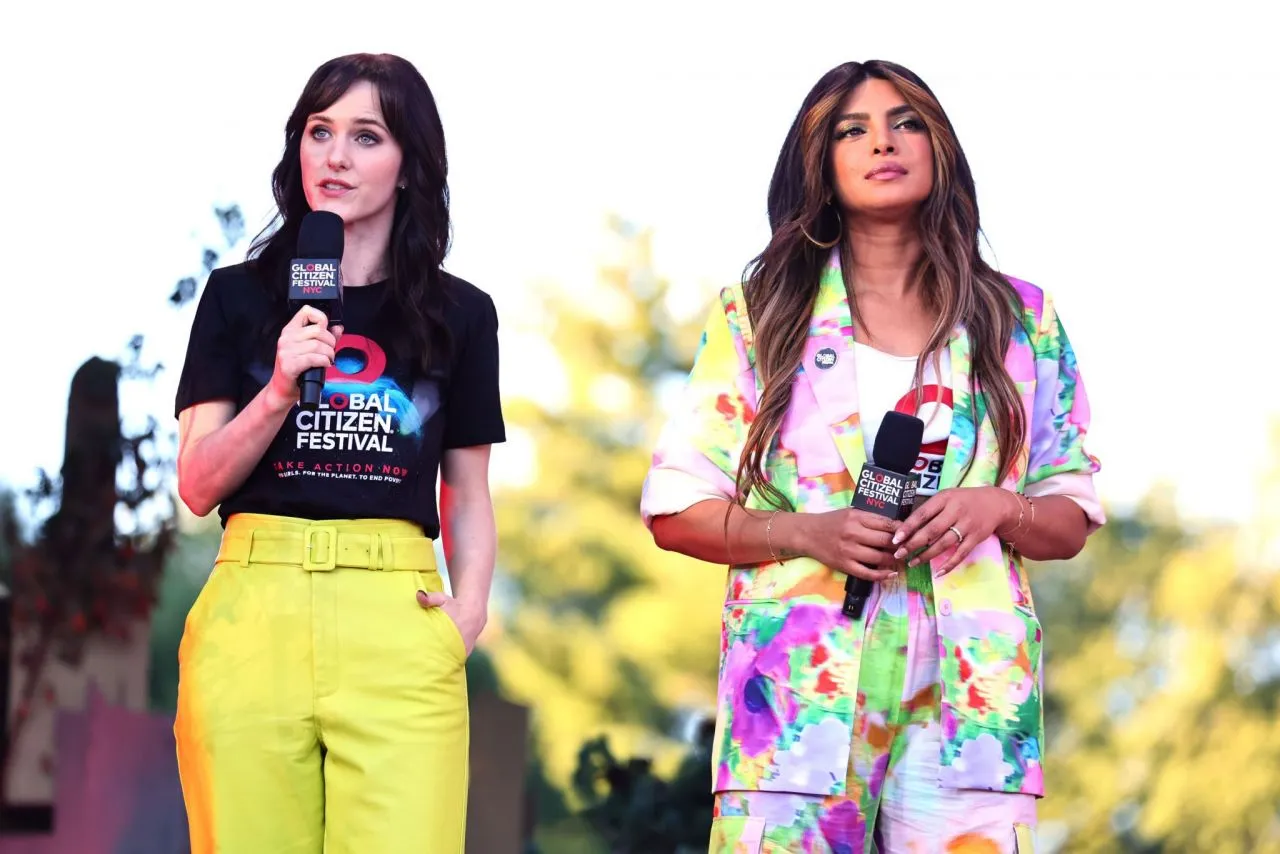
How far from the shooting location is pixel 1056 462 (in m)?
2.81

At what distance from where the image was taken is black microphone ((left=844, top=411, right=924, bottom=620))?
8.19 feet

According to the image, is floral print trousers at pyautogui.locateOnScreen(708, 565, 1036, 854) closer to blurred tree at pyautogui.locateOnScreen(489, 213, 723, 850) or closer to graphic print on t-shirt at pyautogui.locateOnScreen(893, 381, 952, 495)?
graphic print on t-shirt at pyautogui.locateOnScreen(893, 381, 952, 495)

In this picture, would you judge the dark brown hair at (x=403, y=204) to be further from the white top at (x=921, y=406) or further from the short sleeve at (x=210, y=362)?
the white top at (x=921, y=406)

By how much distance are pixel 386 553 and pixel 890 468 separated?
773 mm

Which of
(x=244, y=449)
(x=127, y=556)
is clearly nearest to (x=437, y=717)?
(x=244, y=449)

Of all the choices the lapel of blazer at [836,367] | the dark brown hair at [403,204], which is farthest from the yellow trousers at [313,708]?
the lapel of blazer at [836,367]

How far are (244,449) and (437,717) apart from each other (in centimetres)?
50

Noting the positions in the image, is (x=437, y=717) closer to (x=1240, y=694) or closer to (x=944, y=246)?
(x=944, y=246)

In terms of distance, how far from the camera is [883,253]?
294 cm

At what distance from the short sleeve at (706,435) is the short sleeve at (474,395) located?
0.93 feet

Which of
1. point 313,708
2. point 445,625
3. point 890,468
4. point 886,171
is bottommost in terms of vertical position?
point 313,708

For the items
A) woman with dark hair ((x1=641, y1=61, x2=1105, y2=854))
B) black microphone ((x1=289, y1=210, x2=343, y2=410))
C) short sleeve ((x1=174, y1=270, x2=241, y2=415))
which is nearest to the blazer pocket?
woman with dark hair ((x1=641, y1=61, x2=1105, y2=854))

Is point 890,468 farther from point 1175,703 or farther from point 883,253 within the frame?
point 1175,703

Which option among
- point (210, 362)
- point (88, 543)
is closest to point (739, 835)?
point (210, 362)
